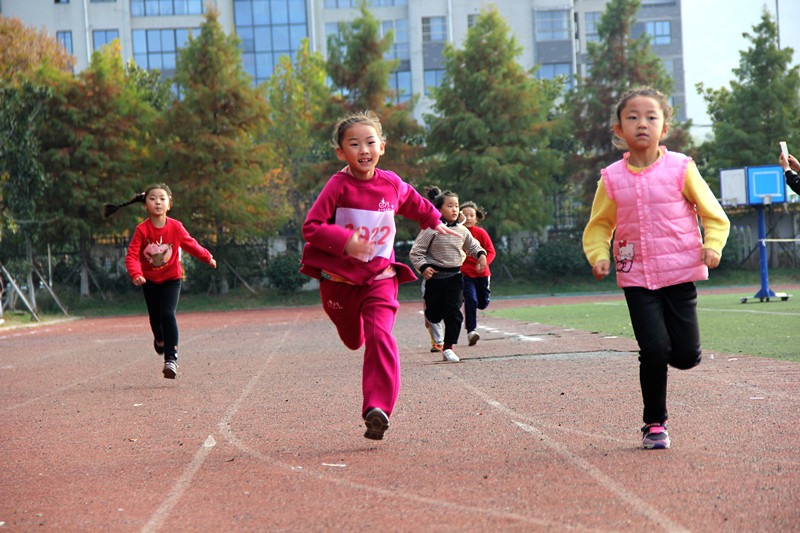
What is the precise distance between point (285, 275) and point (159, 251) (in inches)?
952

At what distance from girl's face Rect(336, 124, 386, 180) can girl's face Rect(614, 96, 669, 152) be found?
4.64 feet

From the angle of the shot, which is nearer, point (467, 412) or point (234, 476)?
point (234, 476)

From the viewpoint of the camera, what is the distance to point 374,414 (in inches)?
193

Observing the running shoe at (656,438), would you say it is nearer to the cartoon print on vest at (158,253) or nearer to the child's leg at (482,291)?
the cartoon print on vest at (158,253)

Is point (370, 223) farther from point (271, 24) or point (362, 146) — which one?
point (271, 24)

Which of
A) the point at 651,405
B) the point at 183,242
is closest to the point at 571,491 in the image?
the point at 651,405

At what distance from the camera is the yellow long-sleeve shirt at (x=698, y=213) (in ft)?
15.3

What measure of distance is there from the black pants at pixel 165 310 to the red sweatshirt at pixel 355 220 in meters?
4.22

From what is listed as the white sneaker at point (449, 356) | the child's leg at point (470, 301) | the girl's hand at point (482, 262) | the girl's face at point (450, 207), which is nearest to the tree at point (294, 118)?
the child's leg at point (470, 301)

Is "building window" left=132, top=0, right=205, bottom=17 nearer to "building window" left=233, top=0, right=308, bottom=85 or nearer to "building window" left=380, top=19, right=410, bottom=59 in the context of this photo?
"building window" left=233, top=0, right=308, bottom=85

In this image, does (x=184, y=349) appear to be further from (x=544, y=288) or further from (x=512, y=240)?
(x=512, y=240)

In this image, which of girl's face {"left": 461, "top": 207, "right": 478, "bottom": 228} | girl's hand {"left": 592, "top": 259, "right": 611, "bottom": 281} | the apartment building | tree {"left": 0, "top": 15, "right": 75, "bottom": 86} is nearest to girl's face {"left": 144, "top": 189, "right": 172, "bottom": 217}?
girl's face {"left": 461, "top": 207, "right": 478, "bottom": 228}

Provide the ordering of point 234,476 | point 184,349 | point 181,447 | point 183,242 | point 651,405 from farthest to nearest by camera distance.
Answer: point 184,349 < point 183,242 < point 181,447 < point 651,405 < point 234,476

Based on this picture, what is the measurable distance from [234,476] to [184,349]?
31.7 feet
